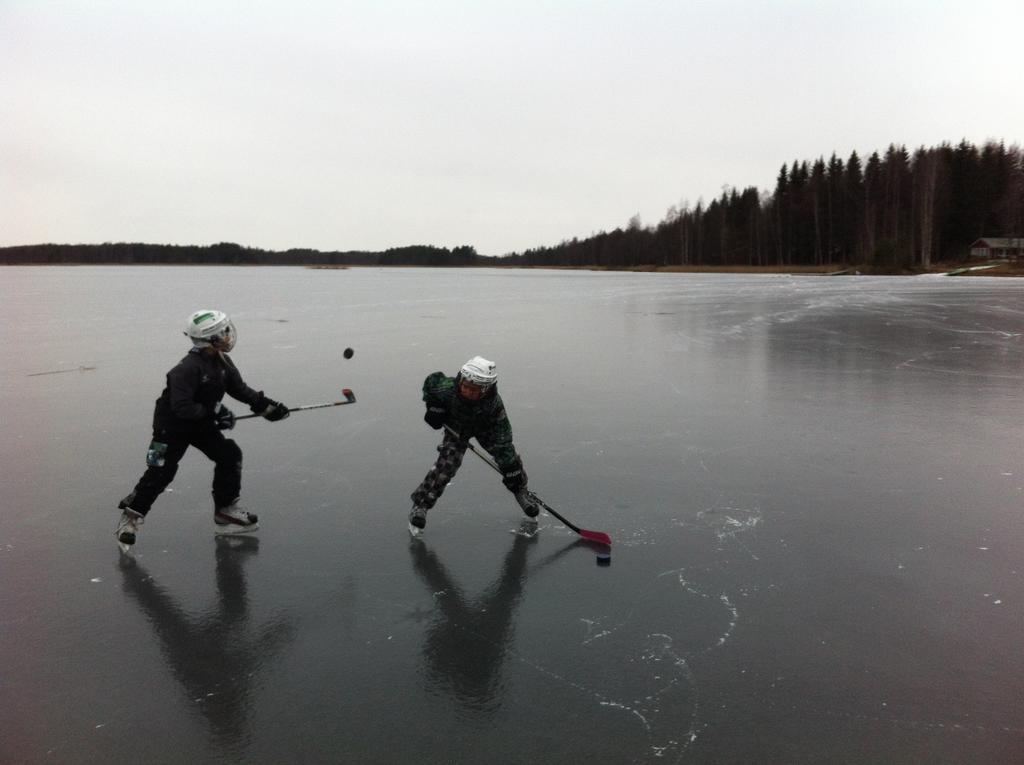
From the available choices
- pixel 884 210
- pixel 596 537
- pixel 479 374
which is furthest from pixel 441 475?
pixel 884 210

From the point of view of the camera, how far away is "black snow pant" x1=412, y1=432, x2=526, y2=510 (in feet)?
14.3

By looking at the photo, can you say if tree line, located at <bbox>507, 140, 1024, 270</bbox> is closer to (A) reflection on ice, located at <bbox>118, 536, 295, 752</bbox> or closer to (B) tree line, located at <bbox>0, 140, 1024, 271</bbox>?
(B) tree line, located at <bbox>0, 140, 1024, 271</bbox>

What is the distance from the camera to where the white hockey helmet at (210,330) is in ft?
13.7

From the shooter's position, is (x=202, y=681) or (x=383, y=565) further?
(x=383, y=565)

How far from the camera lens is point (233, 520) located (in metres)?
4.34

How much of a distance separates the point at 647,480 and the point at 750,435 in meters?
1.66

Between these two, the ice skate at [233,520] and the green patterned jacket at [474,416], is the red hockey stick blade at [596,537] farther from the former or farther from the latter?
the ice skate at [233,520]

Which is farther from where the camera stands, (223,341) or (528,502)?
(528,502)

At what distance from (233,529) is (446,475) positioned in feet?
4.23

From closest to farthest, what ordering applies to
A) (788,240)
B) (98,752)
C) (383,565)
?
(98,752)
(383,565)
(788,240)

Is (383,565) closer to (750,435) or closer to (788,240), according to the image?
(750,435)

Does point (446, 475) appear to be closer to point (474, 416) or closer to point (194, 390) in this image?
point (474, 416)

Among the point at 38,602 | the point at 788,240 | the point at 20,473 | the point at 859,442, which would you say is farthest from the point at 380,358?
the point at 788,240

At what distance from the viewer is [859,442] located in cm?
619
